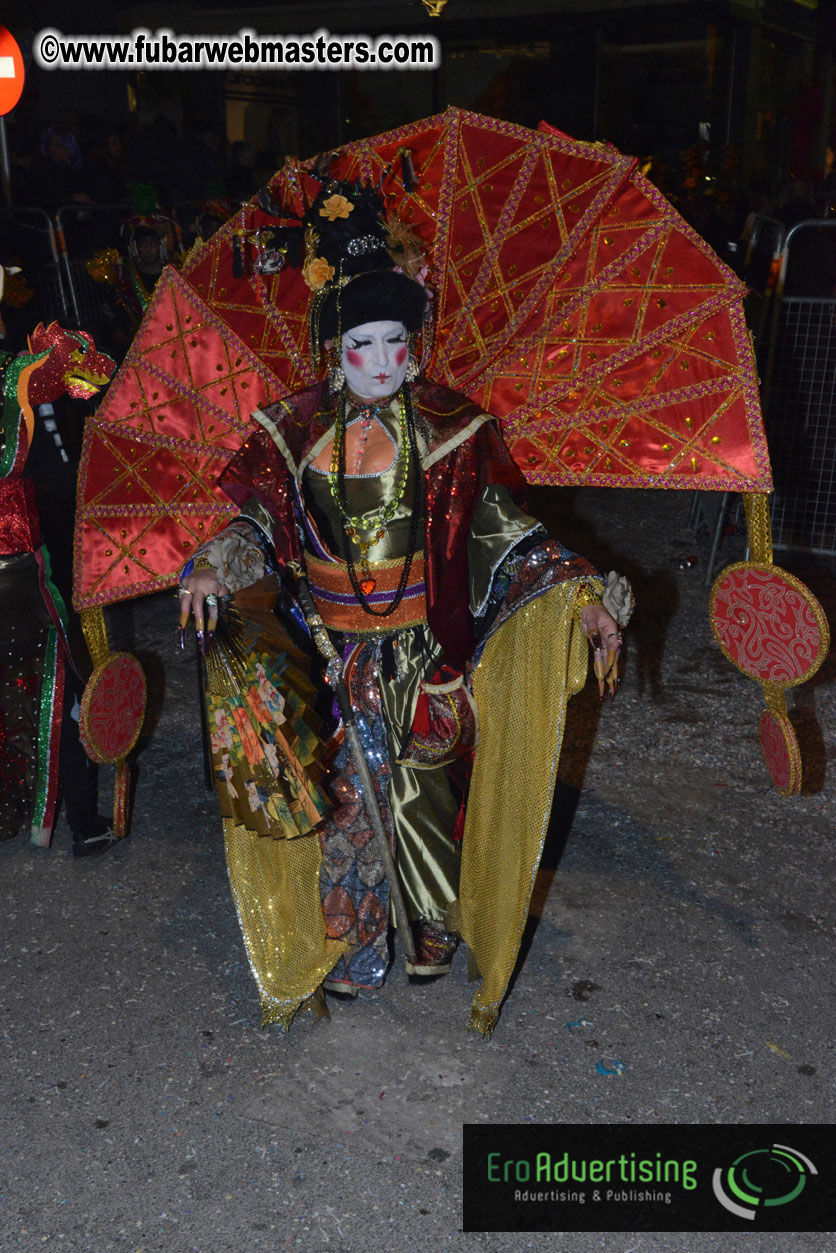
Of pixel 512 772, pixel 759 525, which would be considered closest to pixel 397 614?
pixel 512 772

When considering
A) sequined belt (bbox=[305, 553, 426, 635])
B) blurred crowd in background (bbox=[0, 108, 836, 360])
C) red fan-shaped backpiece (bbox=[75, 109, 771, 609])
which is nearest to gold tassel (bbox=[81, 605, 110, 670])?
red fan-shaped backpiece (bbox=[75, 109, 771, 609])

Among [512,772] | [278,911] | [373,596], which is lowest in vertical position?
[278,911]

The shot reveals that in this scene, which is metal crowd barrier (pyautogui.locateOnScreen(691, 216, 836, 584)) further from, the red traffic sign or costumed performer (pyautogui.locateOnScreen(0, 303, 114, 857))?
the red traffic sign

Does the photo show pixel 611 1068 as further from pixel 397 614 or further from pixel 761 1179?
pixel 397 614

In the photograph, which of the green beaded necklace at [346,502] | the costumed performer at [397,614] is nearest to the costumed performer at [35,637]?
the costumed performer at [397,614]

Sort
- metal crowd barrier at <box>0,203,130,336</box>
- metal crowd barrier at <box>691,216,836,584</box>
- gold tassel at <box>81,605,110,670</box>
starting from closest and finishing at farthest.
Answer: gold tassel at <box>81,605,110,670</box> → metal crowd barrier at <box>691,216,836,584</box> → metal crowd barrier at <box>0,203,130,336</box>

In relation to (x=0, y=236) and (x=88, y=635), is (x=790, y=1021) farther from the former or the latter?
(x=0, y=236)

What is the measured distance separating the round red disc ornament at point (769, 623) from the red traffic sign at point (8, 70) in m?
6.72

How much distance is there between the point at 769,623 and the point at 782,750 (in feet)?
1.34

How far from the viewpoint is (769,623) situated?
3.09m

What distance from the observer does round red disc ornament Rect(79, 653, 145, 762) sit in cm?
348

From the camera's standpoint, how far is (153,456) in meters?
3.19

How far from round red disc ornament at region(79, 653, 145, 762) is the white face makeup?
50.7 inches

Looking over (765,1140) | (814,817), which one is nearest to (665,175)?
(814,817)
